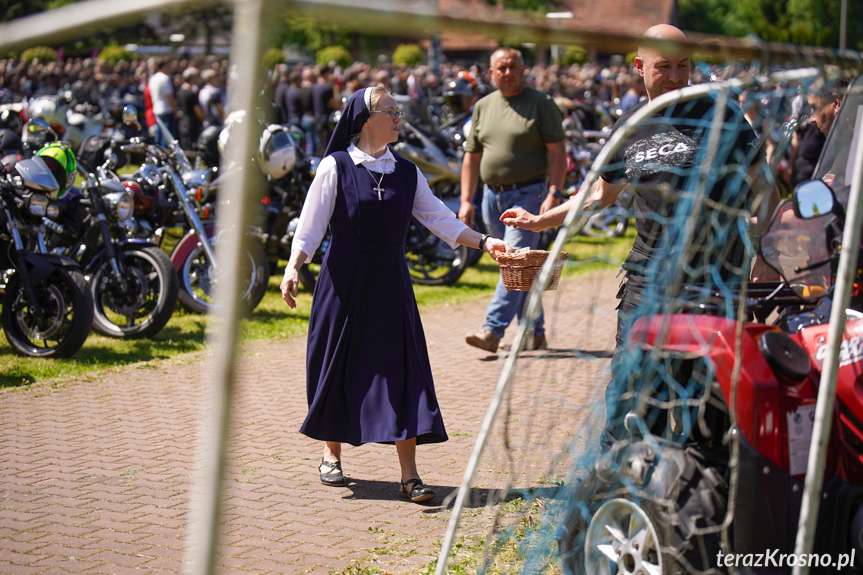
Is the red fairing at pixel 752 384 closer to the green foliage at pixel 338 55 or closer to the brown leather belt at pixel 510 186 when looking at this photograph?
the brown leather belt at pixel 510 186

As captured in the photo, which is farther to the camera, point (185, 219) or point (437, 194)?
point (437, 194)

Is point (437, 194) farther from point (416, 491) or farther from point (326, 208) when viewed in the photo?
point (416, 491)

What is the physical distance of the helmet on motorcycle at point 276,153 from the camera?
9.19m

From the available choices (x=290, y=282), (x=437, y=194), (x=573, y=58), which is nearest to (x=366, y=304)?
(x=290, y=282)

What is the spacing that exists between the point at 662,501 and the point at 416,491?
194cm

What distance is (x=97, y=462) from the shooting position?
525 centimetres

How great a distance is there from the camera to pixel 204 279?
28.2ft

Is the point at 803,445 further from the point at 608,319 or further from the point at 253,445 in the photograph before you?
the point at 608,319

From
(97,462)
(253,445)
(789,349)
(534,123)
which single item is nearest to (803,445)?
(789,349)

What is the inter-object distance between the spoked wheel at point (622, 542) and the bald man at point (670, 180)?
0.40 metres

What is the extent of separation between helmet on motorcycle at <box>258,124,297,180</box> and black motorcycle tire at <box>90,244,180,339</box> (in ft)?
6.01

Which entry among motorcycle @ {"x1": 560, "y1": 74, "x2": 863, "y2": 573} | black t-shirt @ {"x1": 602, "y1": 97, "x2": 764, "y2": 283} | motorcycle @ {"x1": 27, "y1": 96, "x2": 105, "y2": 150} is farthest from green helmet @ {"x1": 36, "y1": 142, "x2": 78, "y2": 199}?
motorcycle @ {"x1": 560, "y1": 74, "x2": 863, "y2": 573}

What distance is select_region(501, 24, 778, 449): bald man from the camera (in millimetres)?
3418

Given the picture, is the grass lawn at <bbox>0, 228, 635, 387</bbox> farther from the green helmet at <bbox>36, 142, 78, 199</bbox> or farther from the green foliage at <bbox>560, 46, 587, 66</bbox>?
the green foliage at <bbox>560, 46, 587, 66</bbox>
